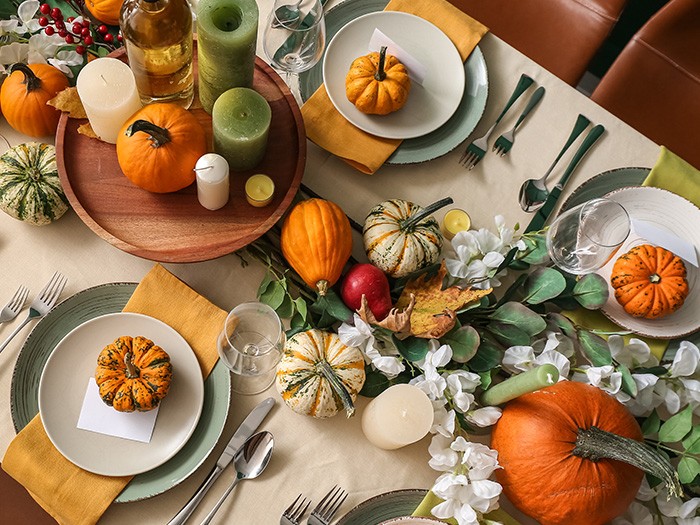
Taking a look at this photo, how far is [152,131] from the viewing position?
1.01 metres

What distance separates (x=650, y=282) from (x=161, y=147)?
86 cm

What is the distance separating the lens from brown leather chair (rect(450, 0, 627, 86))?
159 cm

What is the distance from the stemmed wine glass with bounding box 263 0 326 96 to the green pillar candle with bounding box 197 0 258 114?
8 centimetres

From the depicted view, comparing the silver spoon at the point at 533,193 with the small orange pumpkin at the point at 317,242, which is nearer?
the small orange pumpkin at the point at 317,242

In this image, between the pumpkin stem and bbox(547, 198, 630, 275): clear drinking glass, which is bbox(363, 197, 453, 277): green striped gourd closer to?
bbox(547, 198, 630, 275): clear drinking glass

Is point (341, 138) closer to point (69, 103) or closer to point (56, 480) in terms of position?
point (69, 103)

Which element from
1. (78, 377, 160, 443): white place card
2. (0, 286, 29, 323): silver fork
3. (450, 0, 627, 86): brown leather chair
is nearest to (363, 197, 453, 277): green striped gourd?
(78, 377, 160, 443): white place card

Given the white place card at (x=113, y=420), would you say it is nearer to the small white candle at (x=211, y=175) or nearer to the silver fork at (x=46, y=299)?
the silver fork at (x=46, y=299)

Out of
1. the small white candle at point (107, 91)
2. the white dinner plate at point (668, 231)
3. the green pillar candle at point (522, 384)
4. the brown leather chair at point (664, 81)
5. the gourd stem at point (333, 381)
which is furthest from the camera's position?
the brown leather chair at point (664, 81)

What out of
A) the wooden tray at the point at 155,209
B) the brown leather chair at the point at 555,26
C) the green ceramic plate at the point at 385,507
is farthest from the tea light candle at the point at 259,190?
the brown leather chair at the point at 555,26

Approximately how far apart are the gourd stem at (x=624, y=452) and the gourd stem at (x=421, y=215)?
0.40 m

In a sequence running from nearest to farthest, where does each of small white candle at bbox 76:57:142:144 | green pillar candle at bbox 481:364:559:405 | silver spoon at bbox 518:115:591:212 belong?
green pillar candle at bbox 481:364:559:405
small white candle at bbox 76:57:142:144
silver spoon at bbox 518:115:591:212

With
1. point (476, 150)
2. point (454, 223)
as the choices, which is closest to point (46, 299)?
point (454, 223)

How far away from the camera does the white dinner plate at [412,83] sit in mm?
1281
